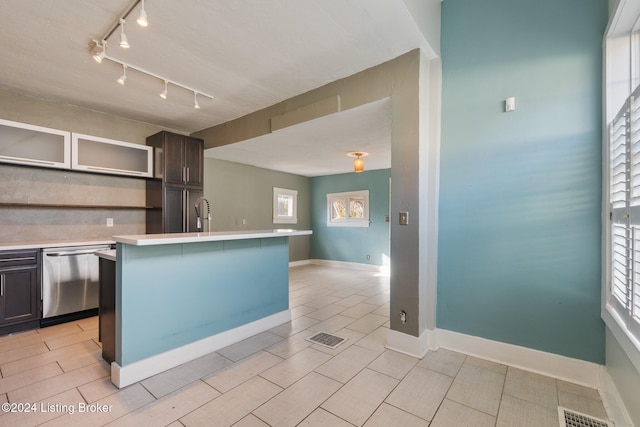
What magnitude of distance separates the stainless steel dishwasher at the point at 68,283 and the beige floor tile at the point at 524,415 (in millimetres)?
4154

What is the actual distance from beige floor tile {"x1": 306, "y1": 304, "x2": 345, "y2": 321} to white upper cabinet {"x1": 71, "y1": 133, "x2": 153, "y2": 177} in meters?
3.08

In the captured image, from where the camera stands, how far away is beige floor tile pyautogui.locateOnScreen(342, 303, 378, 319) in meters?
3.47

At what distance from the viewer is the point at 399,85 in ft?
8.31

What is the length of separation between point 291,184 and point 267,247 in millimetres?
4214

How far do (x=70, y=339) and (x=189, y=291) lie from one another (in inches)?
60.3

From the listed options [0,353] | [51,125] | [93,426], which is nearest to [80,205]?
[51,125]

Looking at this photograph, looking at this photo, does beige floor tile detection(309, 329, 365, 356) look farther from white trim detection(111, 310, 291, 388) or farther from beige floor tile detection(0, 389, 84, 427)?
beige floor tile detection(0, 389, 84, 427)

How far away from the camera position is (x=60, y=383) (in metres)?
2.00

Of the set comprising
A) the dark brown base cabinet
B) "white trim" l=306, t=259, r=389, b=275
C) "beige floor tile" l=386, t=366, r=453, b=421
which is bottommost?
"white trim" l=306, t=259, r=389, b=275

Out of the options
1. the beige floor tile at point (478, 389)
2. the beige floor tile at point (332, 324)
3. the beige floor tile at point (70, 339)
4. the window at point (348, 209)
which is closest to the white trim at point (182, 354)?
the beige floor tile at point (332, 324)

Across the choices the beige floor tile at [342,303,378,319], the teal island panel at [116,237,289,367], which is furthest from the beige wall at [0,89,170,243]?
the beige floor tile at [342,303,378,319]

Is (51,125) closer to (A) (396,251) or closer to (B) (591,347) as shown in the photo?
(A) (396,251)

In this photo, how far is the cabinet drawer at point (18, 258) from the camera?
279 cm

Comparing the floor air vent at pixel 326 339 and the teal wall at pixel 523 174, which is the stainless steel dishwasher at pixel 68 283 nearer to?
the floor air vent at pixel 326 339
